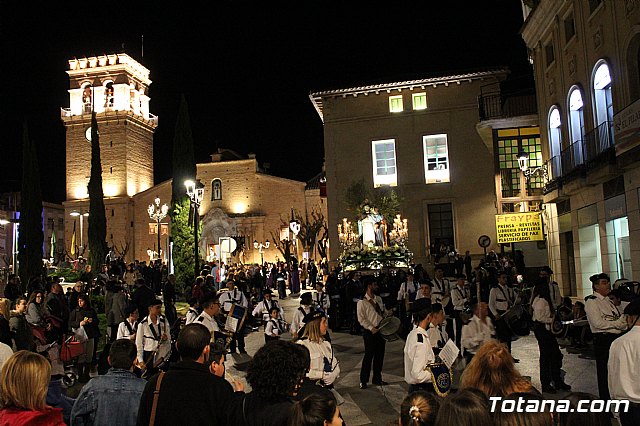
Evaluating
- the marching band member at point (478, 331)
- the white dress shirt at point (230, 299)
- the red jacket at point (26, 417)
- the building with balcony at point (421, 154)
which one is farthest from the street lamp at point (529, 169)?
the red jacket at point (26, 417)

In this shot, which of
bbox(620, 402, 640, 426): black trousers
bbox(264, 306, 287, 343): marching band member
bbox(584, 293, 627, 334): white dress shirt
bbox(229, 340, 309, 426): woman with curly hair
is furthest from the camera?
bbox(264, 306, 287, 343): marching band member

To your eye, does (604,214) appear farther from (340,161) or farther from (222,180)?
(222,180)

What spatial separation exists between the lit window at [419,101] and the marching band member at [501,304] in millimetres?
23606

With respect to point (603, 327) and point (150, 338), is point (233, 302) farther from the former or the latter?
point (603, 327)

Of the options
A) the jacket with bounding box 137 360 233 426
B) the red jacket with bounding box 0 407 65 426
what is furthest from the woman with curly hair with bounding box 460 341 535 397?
the red jacket with bounding box 0 407 65 426

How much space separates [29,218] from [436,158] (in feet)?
77.3

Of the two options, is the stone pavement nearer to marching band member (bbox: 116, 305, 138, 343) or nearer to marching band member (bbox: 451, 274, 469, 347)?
marching band member (bbox: 451, 274, 469, 347)

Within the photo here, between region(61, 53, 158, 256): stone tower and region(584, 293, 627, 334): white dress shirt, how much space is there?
51.1 m

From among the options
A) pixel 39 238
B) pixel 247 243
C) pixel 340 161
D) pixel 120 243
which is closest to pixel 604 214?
pixel 340 161

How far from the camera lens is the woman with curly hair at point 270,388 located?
3.60 metres

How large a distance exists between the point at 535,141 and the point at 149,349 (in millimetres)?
22584

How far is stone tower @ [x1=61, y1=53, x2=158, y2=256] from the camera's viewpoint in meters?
55.3

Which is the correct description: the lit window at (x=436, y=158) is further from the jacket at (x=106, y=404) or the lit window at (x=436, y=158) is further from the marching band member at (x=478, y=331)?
the jacket at (x=106, y=404)

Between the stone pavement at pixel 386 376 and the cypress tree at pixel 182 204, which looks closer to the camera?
the stone pavement at pixel 386 376
